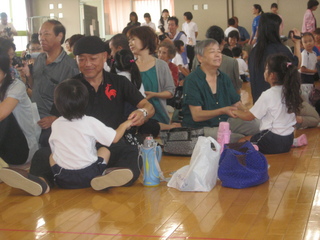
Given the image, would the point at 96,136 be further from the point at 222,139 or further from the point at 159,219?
the point at 222,139

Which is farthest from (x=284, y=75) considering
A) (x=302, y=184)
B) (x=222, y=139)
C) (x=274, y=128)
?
(x=302, y=184)

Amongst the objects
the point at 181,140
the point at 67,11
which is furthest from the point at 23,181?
the point at 67,11

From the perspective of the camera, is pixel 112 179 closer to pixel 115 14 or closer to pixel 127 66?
pixel 127 66

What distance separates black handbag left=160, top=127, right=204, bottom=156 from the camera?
5.29m

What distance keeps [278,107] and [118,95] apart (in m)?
1.46

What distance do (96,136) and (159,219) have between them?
95cm

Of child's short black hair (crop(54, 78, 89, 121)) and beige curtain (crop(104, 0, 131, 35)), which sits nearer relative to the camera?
child's short black hair (crop(54, 78, 89, 121))

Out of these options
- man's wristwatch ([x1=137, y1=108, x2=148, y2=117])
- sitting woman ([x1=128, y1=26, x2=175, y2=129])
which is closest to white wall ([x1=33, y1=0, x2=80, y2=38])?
sitting woman ([x1=128, y1=26, x2=175, y2=129])

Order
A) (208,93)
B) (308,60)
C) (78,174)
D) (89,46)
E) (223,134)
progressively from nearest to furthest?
(78,174) < (89,46) < (223,134) < (208,93) < (308,60)

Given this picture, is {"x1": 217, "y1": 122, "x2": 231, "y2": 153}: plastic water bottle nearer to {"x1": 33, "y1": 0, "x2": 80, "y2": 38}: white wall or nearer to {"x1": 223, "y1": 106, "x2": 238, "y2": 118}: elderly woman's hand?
{"x1": 223, "y1": 106, "x2": 238, "y2": 118}: elderly woman's hand

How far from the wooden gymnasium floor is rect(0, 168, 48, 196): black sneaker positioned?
59 millimetres

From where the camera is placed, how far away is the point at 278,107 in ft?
16.8

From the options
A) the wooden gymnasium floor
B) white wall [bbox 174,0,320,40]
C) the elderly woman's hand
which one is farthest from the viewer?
white wall [bbox 174,0,320,40]

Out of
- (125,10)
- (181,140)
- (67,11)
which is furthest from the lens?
(67,11)
